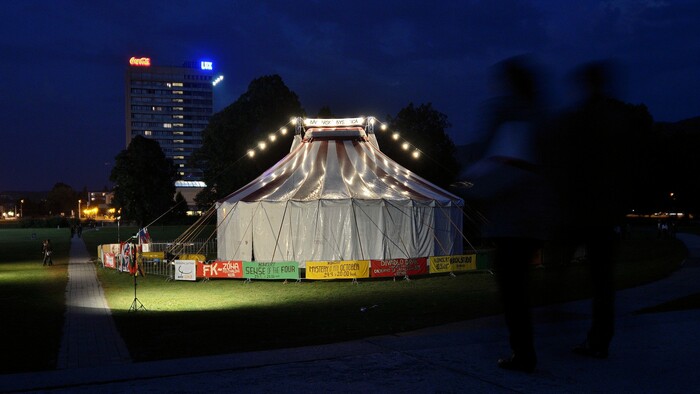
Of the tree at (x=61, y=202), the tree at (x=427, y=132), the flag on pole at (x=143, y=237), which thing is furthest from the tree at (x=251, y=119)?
the tree at (x=61, y=202)

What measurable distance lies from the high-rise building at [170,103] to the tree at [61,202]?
2252 centimetres

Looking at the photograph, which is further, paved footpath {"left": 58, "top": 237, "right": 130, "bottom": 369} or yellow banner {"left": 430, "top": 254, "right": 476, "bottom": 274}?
yellow banner {"left": 430, "top": 254, "right": 476, "bottom": 274}

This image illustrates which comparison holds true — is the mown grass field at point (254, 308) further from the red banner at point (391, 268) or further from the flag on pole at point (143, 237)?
the flag on pole at point (143, 237)

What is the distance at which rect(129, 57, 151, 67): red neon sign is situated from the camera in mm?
175625

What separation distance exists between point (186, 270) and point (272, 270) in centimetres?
307

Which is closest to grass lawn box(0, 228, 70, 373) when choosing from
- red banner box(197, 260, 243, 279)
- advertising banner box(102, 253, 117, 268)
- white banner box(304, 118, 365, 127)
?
advertising banner box(102, 253, 117, 268)

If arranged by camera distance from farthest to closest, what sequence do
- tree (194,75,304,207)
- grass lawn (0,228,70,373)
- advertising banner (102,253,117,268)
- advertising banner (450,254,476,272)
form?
tree (194,75,304,207)
advertising banner (102,253,117,268)
advertising banner (450,254,476,272)
grass lawn (0,228,70,373)

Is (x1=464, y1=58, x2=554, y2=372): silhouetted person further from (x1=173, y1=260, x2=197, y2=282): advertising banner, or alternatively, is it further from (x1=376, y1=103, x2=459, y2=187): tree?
(x1=376, y1=103, x2=459, y2=187): tree

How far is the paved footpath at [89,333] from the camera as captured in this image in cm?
802

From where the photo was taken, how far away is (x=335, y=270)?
19594 millimetres

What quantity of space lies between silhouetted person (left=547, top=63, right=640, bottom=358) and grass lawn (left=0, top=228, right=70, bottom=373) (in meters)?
6.43

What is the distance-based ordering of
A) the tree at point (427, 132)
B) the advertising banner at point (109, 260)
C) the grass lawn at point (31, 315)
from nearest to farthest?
the grass lawn at point (31, 315) < the advertising banner at point (109, 260) < the tree at point (427, 132)

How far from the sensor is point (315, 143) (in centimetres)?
2556

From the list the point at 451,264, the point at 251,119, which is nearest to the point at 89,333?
the point at 451,264
